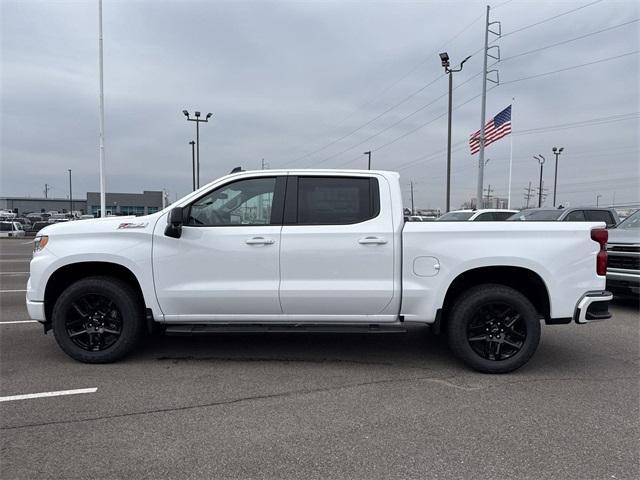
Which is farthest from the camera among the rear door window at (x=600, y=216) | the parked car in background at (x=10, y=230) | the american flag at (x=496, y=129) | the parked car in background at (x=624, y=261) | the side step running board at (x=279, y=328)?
the parked car in background at (x=10, y=230)

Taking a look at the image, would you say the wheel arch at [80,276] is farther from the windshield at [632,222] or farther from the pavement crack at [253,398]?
the windshield at [632,222]

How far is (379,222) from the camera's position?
15.4 feet

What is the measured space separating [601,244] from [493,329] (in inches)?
51.5

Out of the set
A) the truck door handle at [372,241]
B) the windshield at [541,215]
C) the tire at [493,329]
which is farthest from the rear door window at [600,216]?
the truck door handle at [372,241]

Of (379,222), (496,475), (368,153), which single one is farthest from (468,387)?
(368,153)

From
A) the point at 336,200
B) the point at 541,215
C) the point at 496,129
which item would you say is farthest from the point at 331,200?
the point at 496,129

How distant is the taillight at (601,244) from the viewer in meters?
4.52

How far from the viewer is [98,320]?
189 inches

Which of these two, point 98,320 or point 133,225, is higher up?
point 133,225

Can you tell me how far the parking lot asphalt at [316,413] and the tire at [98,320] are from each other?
0.62 ft

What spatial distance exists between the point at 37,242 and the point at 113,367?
1486 mm

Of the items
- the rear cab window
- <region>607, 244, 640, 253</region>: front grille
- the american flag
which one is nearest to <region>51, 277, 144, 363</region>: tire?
the rear cab window

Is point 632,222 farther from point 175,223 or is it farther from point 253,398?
point 175,223

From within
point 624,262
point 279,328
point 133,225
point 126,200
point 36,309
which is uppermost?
point 126,200
